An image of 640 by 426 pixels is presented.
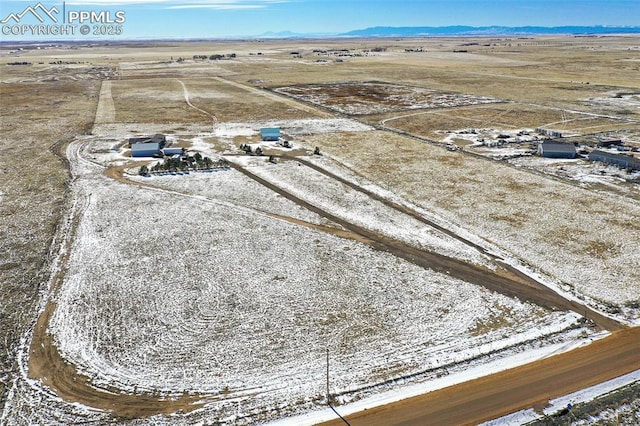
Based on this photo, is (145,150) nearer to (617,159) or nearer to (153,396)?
(153,396)

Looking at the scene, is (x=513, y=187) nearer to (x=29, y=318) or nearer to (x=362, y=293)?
(x=362, y=293)

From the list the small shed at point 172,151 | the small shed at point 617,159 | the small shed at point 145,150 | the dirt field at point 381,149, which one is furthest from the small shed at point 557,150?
the small shed at point 145,150

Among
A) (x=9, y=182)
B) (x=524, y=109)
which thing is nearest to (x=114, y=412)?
(x=9, y=182)

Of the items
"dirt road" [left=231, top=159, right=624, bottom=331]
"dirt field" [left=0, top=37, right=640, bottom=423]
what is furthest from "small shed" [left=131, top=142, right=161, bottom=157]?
"dirt road" [left=231, top=159, right=624, bottom=331]

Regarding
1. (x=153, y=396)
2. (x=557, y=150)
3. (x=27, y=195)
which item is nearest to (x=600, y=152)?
(x=557, y=150)

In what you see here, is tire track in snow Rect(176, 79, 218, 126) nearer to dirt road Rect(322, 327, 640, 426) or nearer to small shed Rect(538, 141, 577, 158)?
small shed Rect(538, 141, 577, 158)

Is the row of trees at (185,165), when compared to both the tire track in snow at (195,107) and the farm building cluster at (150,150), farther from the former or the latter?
the tire track in snow at (195,107)
